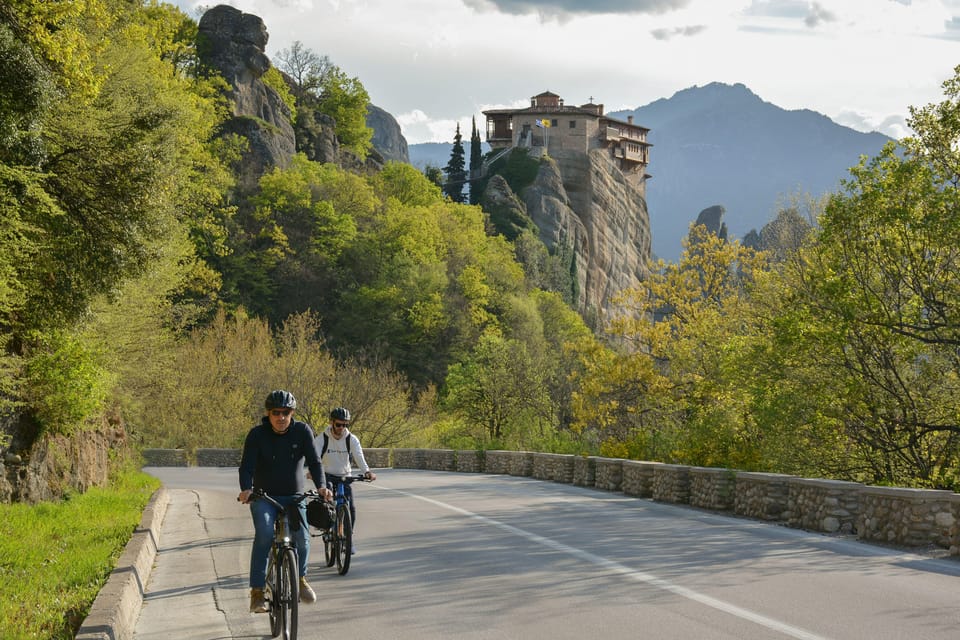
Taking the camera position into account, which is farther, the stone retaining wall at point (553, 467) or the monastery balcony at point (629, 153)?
the monastery balcony at point (629, 153)

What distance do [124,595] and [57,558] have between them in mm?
3417

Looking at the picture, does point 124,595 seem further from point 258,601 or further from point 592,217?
point 592,217

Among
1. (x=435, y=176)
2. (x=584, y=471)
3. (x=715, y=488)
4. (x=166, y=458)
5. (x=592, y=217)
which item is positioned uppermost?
(x=435, y=176)

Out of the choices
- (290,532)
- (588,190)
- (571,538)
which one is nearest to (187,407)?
(571,538)

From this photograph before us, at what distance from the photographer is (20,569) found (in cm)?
1073

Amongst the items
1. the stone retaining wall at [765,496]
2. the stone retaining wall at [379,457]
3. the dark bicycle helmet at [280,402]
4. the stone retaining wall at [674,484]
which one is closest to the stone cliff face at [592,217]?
the stone retaining wall at [379,457]

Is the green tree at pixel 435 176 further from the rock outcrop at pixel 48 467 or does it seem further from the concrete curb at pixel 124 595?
the concrete curb at pixel 124 595

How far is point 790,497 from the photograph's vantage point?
15891 millimetres

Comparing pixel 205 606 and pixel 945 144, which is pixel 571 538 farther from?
pixel 945 144

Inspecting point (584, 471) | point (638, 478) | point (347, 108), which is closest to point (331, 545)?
point (638, 478)

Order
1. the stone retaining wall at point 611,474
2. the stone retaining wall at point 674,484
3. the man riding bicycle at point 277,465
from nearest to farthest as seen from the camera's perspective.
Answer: the man riding bicycle at point 277,465
the stone retaining wall at point 674,484
the stone retaining wall at point 611,474

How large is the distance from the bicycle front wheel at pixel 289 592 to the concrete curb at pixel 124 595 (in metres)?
1.18

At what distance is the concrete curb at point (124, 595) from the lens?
24.1 feet

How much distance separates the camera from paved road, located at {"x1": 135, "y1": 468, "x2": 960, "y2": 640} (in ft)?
25.5
